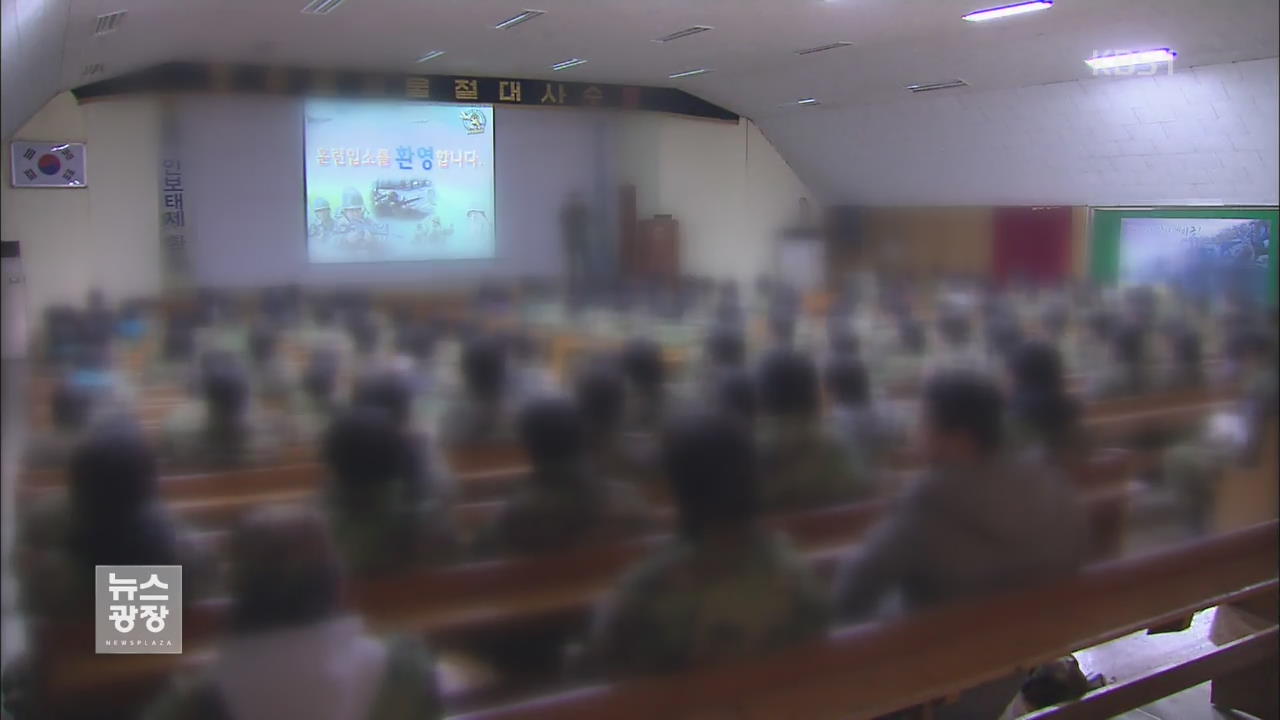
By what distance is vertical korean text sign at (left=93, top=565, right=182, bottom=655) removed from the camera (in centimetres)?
63

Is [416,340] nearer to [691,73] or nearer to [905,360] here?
[691,73]

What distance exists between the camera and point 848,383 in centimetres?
107

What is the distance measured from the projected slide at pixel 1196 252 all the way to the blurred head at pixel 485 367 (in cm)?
74

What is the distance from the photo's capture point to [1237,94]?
40.6 inches

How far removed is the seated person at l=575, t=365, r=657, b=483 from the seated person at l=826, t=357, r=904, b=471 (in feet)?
0.81

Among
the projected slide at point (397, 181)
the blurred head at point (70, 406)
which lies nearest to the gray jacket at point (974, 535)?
the projected slide at point (397, 181)

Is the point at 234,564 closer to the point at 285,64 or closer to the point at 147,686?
the point at 147,686

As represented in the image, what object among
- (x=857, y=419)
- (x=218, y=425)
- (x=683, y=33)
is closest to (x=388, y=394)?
(x=218, y=425)

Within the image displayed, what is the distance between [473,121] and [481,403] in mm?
282

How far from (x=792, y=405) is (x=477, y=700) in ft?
1.65

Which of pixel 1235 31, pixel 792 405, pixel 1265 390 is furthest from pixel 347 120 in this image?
pixel 1265 390

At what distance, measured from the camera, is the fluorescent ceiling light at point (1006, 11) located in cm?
103

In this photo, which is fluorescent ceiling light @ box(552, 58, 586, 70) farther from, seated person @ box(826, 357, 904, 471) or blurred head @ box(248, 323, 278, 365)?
seated person @ box(826, 357, 904, 471)

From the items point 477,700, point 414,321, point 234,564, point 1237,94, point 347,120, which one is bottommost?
point 477,700
